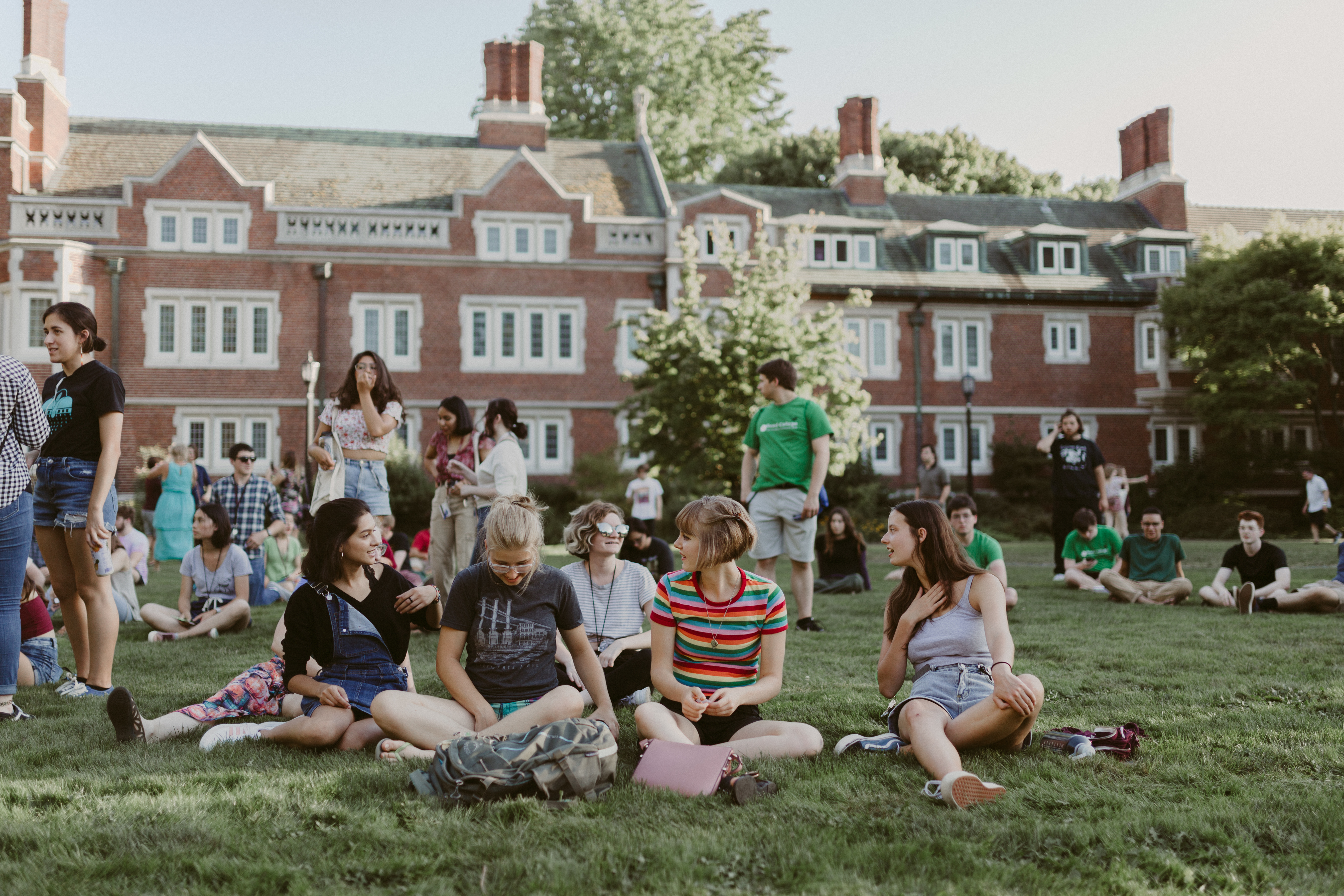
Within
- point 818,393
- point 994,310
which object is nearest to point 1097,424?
point 994,310

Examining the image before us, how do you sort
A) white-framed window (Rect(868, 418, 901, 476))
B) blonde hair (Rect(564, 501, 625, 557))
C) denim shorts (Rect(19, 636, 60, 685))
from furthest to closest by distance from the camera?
1. white-framed window (Rect(868, 418, 901, 476))
2. denim shorts (Rect(19, 636, 60, 685))
3. blonde hair (Rect(564, 501, 625, 557))

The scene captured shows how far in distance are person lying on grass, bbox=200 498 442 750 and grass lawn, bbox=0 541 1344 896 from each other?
159mm

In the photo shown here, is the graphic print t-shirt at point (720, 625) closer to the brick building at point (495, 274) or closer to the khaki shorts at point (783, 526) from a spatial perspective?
the khaki shorts at point (783, 526)

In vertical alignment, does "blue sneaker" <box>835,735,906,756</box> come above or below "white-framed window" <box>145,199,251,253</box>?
below

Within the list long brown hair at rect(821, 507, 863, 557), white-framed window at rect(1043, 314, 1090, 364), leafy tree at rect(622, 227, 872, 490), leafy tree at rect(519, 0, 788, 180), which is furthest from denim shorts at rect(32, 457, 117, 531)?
leafy tree at rect(519, 0, 788, 180)

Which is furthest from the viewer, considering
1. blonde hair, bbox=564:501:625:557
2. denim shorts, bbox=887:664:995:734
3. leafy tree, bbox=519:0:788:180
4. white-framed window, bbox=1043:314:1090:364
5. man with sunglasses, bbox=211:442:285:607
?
leafy tree, bbox=519:0:788:180

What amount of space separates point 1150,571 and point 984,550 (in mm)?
3774

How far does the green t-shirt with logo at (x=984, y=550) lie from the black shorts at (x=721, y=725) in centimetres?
450

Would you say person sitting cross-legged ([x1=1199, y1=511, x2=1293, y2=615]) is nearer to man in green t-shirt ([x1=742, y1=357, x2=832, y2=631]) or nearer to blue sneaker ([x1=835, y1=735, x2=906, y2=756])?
man in green t-shirt ([x1=742, y1=357, x2=832, y2=631])

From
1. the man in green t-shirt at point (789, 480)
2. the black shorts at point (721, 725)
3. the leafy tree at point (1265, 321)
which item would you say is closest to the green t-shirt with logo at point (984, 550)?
the man in green t-shirt at point (789, 480)

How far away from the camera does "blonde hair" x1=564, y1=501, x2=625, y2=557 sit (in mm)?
6043

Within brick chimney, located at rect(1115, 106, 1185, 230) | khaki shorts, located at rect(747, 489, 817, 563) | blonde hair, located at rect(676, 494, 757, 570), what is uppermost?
brick chimney, located at rect(1115, 106, 1185, 230)

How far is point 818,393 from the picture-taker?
27.9 m

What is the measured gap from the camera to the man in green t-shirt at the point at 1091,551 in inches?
494
